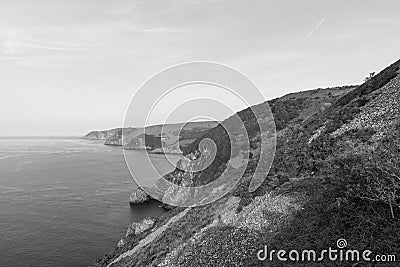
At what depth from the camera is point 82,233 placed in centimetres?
4803

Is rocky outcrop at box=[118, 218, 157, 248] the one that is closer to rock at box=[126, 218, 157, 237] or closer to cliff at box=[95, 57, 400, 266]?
rock at box=[126, 218, 157, 237]

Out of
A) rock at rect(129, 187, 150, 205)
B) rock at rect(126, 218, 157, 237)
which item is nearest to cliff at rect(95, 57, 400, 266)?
rock at rect(126, 218, 157, 237)

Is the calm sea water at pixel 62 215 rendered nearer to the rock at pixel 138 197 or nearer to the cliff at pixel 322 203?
the rock at pixel 138 197

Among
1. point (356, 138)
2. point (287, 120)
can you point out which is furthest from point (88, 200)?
point (356, 138)

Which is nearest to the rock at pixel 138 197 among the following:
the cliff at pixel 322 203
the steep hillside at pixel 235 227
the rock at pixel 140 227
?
the rock at pixel 140 227

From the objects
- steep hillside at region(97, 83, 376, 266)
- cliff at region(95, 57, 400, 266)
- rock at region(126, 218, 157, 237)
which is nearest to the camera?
cliff at region(95, 57, 400, 266)

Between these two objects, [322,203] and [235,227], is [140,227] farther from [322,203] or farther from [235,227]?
[322,203]

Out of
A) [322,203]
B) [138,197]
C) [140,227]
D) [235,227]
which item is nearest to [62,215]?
[138,197]

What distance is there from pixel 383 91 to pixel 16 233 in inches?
2234

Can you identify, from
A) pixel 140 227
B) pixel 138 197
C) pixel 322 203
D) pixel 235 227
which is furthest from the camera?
pixel 138 197

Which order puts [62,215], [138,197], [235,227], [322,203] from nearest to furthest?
[322,203]
[235,227]
[62,215]
[138,197]

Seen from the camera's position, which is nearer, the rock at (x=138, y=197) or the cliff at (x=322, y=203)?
the cliff at (x=322, y=203)

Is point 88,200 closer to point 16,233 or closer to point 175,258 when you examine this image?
point 16,233

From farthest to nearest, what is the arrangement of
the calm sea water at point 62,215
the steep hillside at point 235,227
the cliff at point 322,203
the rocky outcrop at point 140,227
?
the rocky outcrop at point 140,227 < the calm sea water at point 62,215 < the steep hillside at point 235,227 < the cliff at point 322,203
